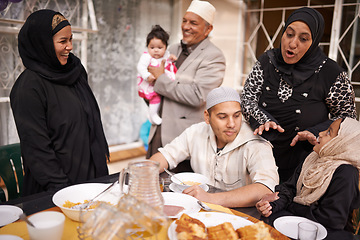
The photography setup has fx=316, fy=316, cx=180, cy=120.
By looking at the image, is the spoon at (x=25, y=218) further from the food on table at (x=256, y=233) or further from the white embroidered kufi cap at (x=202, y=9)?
the white embroidered kufi cap at (x=202, y=9)

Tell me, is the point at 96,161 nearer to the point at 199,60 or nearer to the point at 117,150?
the point at 199,60

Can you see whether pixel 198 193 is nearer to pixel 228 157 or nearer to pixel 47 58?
pixel 228 157

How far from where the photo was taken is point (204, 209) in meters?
1.30

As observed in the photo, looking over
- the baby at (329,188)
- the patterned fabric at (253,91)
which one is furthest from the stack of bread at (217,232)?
the patterned fabric at (253,91)

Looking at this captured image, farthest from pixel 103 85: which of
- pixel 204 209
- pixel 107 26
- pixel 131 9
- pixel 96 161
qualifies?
pixel 204 209

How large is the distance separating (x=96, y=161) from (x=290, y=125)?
49.6 inches

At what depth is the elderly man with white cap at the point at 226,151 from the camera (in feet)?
5.56

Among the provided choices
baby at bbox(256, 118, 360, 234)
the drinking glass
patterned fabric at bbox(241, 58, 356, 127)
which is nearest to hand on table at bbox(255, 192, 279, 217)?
baby at bbox(256, 118, 360, 234)

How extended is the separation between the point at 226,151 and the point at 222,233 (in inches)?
34.7

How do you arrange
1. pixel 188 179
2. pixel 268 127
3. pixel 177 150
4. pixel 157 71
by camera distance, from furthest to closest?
pixel 157 71
pixel 177 150
pixel 268 127
pixel 188 179

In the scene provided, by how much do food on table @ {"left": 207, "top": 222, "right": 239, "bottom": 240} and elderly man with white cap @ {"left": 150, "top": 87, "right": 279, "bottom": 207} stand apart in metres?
0.51

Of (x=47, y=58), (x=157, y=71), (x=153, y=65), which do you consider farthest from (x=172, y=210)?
(x=153, y=65)

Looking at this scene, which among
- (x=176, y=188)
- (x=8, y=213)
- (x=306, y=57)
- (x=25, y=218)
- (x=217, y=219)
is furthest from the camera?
(x=306, y=57)

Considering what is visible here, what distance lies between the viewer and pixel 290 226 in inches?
49.9
